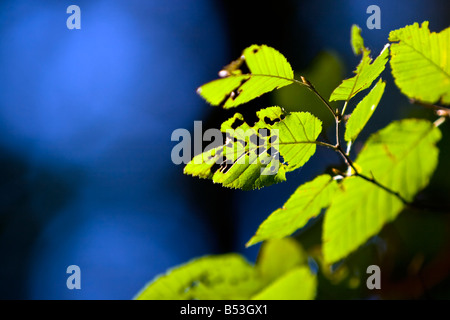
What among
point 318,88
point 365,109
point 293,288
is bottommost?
point 293,288

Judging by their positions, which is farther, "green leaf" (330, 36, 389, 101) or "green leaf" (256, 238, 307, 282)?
"green leaf" (256, 238, 307, 282)

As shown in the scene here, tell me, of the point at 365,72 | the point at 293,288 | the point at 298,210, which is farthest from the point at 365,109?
the point at 293,288

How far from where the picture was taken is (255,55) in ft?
1.26

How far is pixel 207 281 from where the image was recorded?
0.52 m

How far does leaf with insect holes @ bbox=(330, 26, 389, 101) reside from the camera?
343mm

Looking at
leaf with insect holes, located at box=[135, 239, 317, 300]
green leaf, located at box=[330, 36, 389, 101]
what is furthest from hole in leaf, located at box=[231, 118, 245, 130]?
leaf with insect holes, located at box=[135, 239, 317, 300]

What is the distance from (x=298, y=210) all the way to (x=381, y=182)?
3.9 inches

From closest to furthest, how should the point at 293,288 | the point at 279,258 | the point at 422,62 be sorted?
the point at 422,62
the point at 293,288
the point at 279,258

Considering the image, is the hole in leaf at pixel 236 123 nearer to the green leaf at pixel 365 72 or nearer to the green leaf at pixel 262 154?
the green leaf at pixel 262 154

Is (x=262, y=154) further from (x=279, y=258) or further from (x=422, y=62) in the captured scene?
(x=279, y=258)

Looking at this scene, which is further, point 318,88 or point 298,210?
point 318,88

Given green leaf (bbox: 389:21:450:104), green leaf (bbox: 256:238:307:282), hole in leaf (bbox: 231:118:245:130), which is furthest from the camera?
green leaf (bbox: 256:238:307:282)

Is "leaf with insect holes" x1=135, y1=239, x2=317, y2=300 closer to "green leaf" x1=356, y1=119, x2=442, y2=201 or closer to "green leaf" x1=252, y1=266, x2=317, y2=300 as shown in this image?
"green leaf" x1=252, y1=266, x2=317, y2=300

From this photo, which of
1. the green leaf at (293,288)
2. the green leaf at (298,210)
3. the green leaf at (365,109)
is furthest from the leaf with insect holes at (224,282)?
the green leaf at (365,109)
